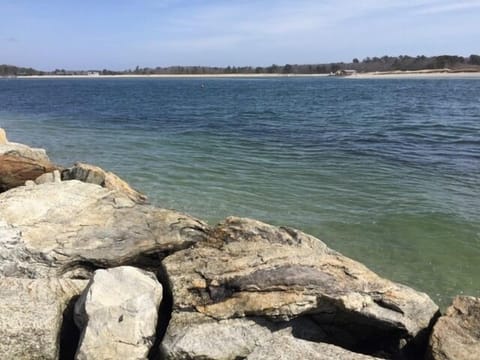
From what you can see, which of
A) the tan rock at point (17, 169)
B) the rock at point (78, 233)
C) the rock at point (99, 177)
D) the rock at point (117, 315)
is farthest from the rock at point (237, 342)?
the tan rock at point (17, 169)

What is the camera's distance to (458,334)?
191 inches

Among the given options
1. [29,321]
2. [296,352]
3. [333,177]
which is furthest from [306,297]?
[333,177]

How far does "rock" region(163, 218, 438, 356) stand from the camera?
5070 mm

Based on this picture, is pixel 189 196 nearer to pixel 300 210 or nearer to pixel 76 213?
pixel 300 210

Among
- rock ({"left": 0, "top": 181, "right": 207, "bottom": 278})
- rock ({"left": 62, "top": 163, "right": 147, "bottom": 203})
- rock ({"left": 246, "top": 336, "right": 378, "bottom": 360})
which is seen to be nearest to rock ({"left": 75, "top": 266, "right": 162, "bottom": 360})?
rock ({"left": 0, "top": 181, "right": 207, "bottom": 278})

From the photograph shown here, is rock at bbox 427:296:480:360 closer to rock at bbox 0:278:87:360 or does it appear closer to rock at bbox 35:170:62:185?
rock at bbox 0:278:87:360

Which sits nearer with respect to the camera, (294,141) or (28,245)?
(28,245)

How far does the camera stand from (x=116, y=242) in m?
6.26

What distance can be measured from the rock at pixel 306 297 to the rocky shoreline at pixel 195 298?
1 centimetres

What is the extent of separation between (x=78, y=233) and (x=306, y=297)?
→ 2.90m

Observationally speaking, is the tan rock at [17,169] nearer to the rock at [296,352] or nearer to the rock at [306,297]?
the rock at [306,297]

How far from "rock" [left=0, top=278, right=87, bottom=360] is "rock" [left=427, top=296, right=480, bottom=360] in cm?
347

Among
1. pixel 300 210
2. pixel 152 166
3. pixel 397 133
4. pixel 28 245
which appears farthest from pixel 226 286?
pixel 397 133

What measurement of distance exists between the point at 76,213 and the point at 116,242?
0.75 metres
